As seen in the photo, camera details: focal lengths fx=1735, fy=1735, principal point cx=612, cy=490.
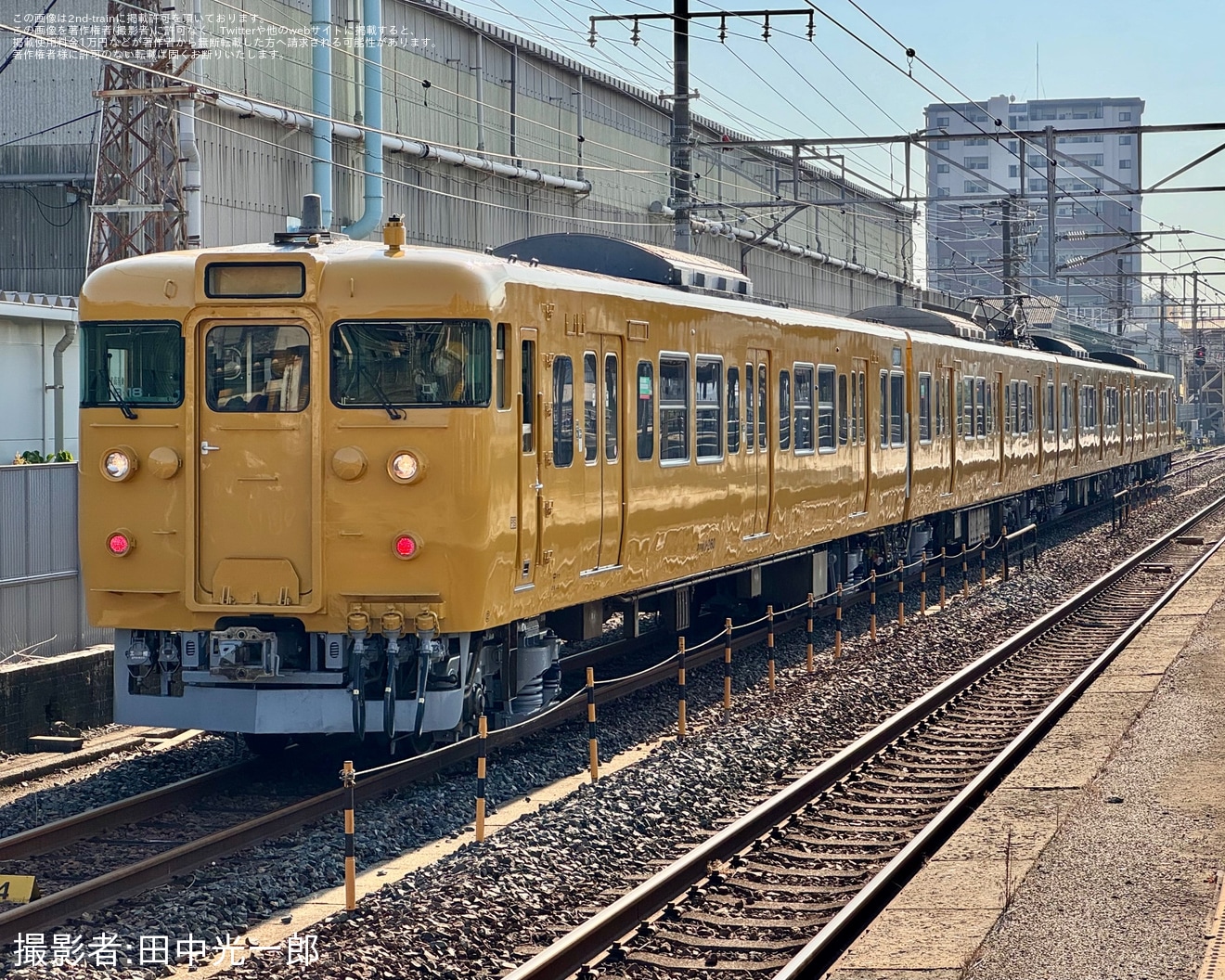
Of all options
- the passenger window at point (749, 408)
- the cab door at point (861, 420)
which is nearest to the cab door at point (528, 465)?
the passenger window at point (749, 408)

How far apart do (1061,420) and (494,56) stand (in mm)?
11914

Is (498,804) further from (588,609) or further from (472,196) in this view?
(472,196)

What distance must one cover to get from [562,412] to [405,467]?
1571 mm

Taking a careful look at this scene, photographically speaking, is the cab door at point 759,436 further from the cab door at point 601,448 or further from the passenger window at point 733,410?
the cab door at point 601,448

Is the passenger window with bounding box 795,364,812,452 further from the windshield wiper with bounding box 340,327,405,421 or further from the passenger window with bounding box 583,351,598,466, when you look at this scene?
the windshield wiper with bounding box 340,327,405,421

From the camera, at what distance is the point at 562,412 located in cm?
1127

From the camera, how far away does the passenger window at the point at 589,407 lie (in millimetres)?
11609

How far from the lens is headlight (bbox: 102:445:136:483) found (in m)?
10.2

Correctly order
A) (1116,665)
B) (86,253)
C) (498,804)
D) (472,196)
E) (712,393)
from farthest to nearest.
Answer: (472,196) → (86,253) → (1116,665) → (712,393) → (498,804)

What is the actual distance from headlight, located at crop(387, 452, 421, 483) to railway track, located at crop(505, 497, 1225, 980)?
2.70 metres

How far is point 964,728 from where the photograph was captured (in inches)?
508

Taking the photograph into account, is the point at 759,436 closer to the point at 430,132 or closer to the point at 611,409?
the point at 611,409

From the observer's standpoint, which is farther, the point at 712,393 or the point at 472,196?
the point at 472,196

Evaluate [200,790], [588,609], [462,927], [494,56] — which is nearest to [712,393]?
[588,609]
